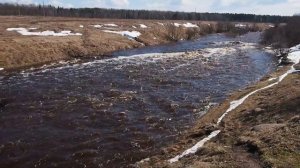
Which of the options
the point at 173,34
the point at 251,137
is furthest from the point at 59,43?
the point at 251,137

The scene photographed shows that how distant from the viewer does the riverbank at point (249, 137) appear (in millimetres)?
15477

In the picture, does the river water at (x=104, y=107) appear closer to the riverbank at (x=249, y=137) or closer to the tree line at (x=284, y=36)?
the riverbank at (x=249, y=137)

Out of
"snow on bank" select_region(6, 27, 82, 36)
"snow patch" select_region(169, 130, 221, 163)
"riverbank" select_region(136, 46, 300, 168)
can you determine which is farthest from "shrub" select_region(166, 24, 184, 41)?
"snow patch" select_region(169, 130, 221, 163)

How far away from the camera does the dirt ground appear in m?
15.4

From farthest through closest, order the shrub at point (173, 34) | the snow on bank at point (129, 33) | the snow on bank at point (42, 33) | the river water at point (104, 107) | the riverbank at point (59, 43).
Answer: the shrub at point (173, 34) < the snow on bank at point (129, 33) < the snow on bank at point (42, 33) < the riverbank at point (59, 43) < the river water at point (104, 107)

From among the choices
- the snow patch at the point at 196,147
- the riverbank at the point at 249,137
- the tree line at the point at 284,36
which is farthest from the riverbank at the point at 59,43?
the snow patch at the point at 196,147

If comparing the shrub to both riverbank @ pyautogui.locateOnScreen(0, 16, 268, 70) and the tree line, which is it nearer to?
riverbank @ pyautogui.locateOnScreen(0, 16, 268, 70)

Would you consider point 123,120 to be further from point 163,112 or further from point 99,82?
point 99,82

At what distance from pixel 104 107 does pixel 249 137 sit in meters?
12.1

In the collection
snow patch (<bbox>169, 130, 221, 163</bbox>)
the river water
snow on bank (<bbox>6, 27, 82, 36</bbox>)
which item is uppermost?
snow on bank (<bbox>6, 27, 82, 36</bbox>)

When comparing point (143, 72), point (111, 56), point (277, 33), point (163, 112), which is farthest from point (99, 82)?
point (277, 33)

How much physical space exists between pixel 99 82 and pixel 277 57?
A: 1218 inches

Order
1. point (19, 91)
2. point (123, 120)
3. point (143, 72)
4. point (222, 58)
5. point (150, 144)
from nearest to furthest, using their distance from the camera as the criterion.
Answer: point (150, 144) → point (123, 120) → point (19, 91) → point (143, 72) → point (222, 58)

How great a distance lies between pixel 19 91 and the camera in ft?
105
